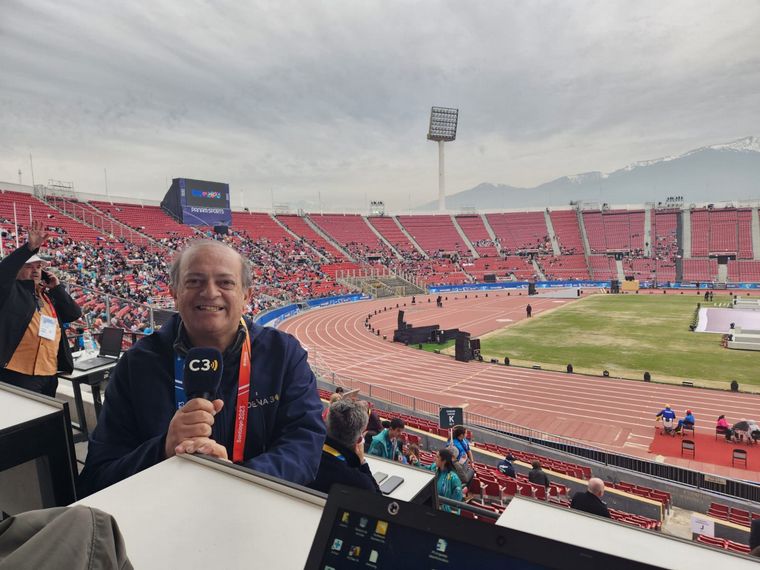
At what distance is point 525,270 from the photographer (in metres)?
68.8

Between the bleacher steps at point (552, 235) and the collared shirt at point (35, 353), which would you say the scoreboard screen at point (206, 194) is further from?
the collared shirt at point (35, 353)

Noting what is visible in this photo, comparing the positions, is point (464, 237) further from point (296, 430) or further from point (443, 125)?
point (296, 430)

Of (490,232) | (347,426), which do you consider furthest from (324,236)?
(347,426)

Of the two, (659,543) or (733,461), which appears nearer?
(659,543)

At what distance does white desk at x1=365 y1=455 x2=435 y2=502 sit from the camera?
1.88 meters

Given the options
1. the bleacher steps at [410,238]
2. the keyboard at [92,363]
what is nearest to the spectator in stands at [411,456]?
the keyboard at [92,363]

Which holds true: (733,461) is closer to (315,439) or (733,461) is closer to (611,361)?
(611,361)

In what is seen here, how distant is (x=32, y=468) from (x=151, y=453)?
0.62 m

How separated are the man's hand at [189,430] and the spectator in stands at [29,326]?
2922 mm

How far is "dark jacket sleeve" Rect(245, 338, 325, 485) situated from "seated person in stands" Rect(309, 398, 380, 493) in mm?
164

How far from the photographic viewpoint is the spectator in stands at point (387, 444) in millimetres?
6570

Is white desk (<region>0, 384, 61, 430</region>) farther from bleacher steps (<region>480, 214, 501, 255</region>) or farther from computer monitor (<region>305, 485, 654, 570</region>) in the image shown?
bleacher steps (<region>480, 214, 501, 255</region>)

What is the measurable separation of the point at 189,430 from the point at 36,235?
3.30m

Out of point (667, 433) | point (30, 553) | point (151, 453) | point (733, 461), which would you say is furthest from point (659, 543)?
point (667, 433)
